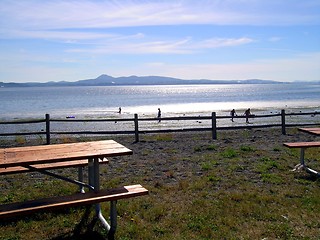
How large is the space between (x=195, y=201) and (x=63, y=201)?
86.5 inches

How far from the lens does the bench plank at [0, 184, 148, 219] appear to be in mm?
3893

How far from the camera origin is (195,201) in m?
5.66

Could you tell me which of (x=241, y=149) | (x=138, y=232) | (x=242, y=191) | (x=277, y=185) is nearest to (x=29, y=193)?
(x=138, y=232)

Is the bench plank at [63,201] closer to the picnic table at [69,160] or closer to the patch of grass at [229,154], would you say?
the picnic table at [69,160]

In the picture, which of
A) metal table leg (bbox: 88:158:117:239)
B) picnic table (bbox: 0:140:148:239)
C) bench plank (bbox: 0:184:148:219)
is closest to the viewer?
bench plank (bbox: 0:184:148:219)

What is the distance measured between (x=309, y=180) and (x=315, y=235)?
2643 millimetres

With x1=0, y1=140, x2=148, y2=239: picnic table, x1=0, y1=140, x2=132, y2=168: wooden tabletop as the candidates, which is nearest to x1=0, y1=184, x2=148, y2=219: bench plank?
x1=0, y1=140, x2=148, y2=239: picnic table

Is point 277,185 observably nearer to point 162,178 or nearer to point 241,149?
point 162,178

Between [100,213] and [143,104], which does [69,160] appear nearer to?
[100,213]

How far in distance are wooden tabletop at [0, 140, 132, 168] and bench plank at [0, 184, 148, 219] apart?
0.45 m

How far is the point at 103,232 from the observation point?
4629 millimetres

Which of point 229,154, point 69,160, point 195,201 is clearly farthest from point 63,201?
point 229,154

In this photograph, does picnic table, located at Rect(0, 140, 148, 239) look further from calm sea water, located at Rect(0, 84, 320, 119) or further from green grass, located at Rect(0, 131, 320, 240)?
calm sea water, located at Rect(0, 84, 320, 119)

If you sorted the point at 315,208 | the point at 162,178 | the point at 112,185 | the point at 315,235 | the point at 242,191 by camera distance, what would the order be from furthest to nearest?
the point at 162,178, the point at 112,185, the point at 242,191, the point at 315,208, the point at 315,235
